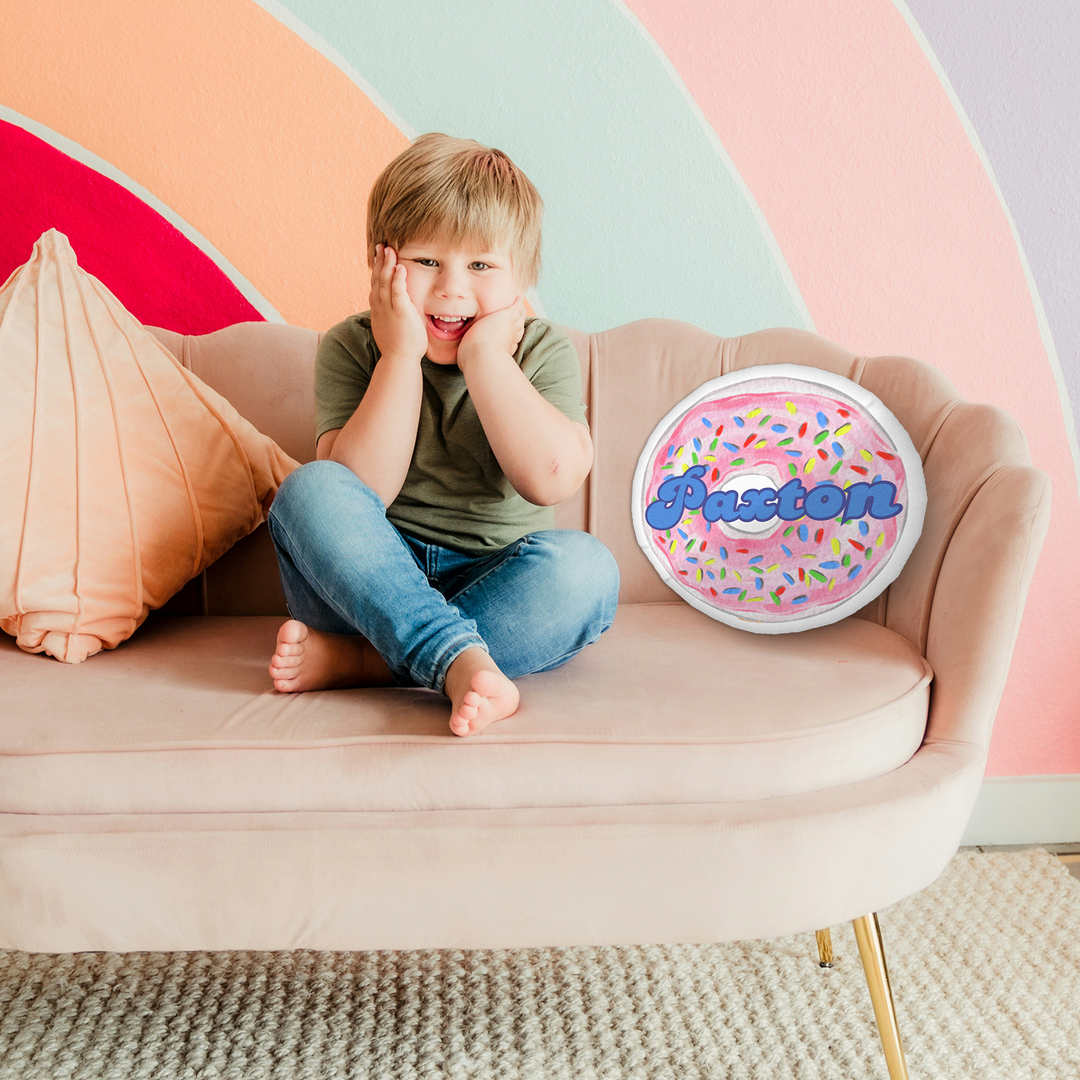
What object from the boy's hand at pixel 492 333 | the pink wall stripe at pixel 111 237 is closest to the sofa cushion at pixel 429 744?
the boy's hand at pixel 492 333

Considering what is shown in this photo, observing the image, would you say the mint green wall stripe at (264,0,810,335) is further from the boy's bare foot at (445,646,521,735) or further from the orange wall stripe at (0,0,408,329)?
the boy's bare foot at (445,646,521,735)

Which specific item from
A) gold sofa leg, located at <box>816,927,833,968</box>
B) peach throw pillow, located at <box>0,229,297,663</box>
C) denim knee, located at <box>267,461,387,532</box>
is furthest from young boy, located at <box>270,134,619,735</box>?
gold sofa leg, located at <box>816,927,833,968</box>

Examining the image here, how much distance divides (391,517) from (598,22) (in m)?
0.83

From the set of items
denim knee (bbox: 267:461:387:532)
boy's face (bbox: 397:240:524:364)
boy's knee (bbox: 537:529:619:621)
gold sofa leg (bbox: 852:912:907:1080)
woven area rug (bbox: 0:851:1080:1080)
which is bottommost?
woven area rug (bbox: 0:851:1080:1080)

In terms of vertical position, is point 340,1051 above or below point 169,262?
below

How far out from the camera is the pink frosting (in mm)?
1022

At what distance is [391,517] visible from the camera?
103 centimetres

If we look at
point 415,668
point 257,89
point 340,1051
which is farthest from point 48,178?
point 340,1051

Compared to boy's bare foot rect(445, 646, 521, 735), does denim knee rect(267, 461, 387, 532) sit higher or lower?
higher

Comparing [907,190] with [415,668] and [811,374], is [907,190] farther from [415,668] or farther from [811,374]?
[415,668]

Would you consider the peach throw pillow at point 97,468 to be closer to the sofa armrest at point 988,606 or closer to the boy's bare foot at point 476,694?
the boy's bare foot at point 476,694

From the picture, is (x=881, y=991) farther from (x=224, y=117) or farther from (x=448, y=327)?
(x=224, y=117)

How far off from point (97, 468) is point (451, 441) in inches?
15.8

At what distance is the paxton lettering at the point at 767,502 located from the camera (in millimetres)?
1013
